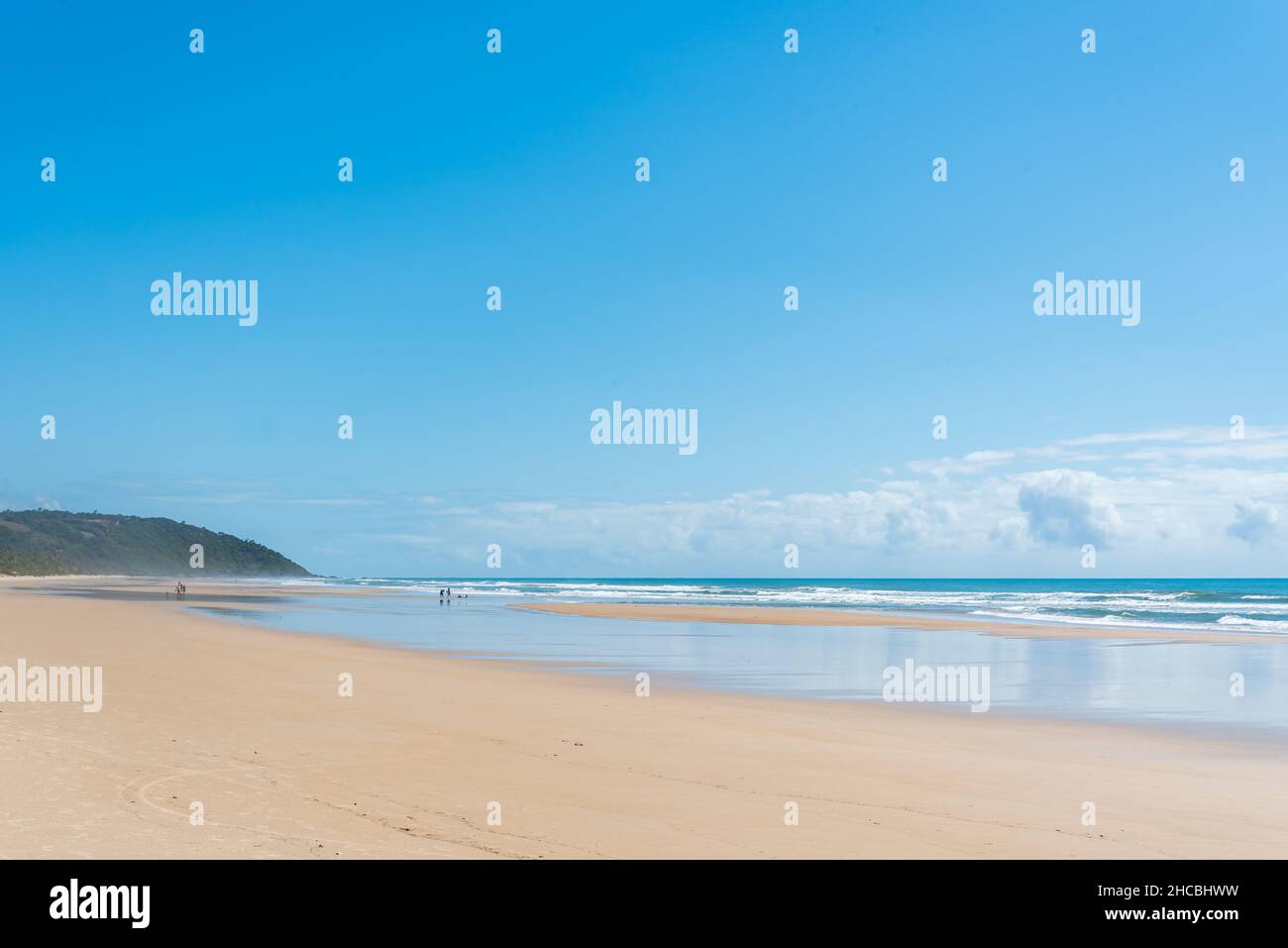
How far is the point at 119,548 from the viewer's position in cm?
15325

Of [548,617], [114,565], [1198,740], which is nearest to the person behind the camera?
[1198,740]

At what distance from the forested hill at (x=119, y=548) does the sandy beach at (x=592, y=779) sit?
117 m

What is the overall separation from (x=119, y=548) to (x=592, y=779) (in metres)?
167

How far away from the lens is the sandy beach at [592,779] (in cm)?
704

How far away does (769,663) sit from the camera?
869 inches

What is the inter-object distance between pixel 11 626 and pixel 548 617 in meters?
21.9

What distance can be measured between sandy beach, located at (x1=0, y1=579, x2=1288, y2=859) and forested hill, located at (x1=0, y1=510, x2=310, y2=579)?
116765 mm

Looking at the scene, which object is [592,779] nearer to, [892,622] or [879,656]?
[879,656]

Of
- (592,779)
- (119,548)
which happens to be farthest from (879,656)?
(119,548)
